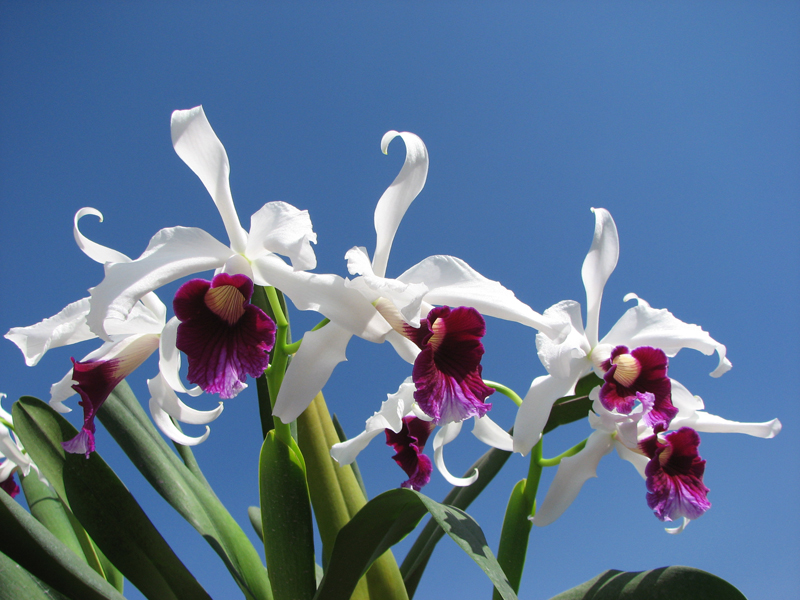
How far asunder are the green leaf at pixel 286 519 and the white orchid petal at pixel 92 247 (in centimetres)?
71

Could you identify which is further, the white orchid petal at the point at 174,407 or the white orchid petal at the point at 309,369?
the white orchid petal at the point at 174,407

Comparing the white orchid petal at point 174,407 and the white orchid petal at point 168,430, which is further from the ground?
the white orchid petal at point 174,407

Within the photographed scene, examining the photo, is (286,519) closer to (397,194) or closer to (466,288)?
(466,288)

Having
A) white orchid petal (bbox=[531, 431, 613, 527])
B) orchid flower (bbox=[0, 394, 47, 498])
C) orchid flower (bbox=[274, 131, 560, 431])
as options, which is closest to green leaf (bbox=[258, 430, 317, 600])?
orchid flower (bbox=[274, 131, 560, 431])

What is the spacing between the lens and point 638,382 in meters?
1.60

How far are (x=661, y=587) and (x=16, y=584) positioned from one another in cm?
171

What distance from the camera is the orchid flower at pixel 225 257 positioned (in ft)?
3.69

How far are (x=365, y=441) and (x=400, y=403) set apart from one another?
0.59 feet

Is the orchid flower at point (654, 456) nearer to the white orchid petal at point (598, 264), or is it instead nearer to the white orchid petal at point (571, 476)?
the white orchid petal at point (571, 476)

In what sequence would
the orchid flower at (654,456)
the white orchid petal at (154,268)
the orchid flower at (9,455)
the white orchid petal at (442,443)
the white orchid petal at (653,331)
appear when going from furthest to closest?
the orchid flower at (9,455) < the white orchid petal at (442,443) < the white orchid petal at (653,331) < the orchid flower at (654,456) < the white orchid petal at (154,268)

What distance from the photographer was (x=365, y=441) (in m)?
1.65

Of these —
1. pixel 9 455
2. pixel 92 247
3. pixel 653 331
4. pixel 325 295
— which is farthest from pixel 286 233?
pixel 9 455

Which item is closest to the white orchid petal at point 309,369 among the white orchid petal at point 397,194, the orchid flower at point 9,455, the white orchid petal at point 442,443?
the white orchid petal at point 397,194

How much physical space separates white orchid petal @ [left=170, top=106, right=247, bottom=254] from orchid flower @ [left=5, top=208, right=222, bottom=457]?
0.34m
